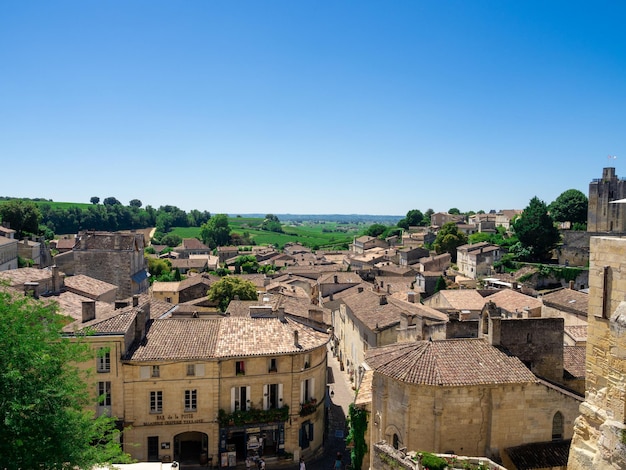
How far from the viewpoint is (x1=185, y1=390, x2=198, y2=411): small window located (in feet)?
94.1

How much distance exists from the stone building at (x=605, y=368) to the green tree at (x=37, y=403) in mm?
14362

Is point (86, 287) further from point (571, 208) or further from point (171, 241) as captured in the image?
point (171, 241)

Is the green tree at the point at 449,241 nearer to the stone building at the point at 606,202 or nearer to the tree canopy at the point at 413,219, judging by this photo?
the stone building at the point at 606,202

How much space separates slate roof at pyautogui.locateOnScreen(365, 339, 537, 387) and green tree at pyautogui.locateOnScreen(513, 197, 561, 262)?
67.6m

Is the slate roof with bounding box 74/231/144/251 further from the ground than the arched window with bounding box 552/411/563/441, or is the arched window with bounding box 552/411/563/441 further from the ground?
the slate roof with bounding box 74/231/144/251

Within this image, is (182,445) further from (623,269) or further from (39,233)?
(39,233)

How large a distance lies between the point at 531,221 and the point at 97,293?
234 ft

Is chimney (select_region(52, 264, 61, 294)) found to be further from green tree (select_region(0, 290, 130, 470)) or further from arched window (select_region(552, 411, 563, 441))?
arched window (select_region(552, 411, 563, 441))

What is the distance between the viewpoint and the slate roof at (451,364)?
22500 millimetres

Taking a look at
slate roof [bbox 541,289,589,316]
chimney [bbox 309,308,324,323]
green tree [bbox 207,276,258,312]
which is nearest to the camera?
chimney [bbox 309,308,324,323]

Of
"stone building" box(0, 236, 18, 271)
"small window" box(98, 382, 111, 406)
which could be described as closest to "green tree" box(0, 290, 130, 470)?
"small window" box(98, 382, 111, 406)

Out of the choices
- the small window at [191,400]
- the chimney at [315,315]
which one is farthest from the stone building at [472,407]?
the chimney at [315,315]

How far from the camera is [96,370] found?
27.8 metres

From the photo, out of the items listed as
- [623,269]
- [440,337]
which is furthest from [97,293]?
[623,269]
